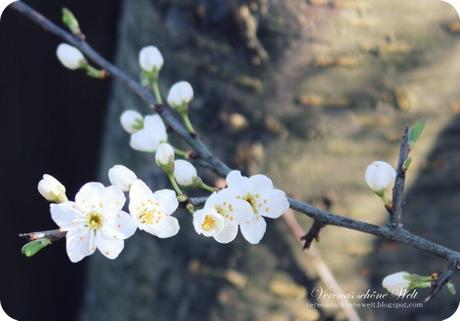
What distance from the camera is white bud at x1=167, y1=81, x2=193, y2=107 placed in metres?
0.66

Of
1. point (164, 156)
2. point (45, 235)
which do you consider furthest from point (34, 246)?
point (164, 156)

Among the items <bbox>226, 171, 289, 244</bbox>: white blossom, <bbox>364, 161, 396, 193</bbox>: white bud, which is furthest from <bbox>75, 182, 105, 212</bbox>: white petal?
<bbox>364, 161, 396, 193</bbox>: white bud

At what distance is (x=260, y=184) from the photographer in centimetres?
54

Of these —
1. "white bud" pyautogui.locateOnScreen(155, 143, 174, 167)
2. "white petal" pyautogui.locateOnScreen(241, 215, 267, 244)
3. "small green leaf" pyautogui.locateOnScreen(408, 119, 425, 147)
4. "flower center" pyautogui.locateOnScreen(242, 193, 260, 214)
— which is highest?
"small green leaf" pyautogui.locateOnScreen(408, 119, 425, 147)

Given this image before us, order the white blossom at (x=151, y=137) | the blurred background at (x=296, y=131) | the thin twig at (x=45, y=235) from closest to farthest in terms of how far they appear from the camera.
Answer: the thin twig at (x=45, y=235), the white blossom at (x=151, y=137), the blurred background at (x=296, y=131)

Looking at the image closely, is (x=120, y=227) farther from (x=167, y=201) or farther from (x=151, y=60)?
(x=151, y=60)

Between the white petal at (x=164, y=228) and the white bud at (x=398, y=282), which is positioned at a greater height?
the white bud at (x=398, y=282)

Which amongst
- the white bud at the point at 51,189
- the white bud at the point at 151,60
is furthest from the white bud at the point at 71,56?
the white bud at the point at 51,189

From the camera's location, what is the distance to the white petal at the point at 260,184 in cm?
54

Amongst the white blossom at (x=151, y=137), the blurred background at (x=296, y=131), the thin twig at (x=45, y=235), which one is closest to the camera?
the thin twig at (x=45, y=235)

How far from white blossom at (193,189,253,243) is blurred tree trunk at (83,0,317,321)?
28 cm

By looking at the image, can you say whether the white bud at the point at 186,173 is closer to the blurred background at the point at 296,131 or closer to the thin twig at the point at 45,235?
the thin twig at the point at 45,235

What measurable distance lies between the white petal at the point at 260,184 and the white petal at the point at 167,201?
66 millimetres

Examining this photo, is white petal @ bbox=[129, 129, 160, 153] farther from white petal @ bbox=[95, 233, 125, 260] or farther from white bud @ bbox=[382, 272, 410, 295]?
white bud @ bbox=[382, 272, 410, 295]
